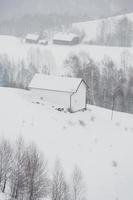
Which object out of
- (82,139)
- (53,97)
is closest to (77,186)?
(82,139)

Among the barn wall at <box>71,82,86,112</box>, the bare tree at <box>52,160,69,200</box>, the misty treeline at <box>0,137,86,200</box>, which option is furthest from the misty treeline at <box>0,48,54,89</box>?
the bare tree at <box>52,160,69,200</box>

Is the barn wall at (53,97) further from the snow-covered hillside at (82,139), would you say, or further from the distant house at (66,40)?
the distant house at (66,40)

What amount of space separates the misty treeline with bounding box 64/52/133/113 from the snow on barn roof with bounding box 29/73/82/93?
572 inches

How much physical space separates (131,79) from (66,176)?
4383 cm

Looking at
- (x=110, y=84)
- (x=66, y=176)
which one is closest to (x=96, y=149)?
(x=66, y=176)

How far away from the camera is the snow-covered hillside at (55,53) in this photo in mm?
86375

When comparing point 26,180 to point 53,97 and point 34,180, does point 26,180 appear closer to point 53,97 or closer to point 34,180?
point 34,180

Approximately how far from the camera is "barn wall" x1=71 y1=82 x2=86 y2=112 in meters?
45.2

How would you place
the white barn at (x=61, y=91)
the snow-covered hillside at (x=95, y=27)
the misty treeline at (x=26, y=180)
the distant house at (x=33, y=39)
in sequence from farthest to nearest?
1. the snow-covered hillside at (x=95, y=27)
2. the distant house at (x=33, y=39)
3. the white barn at (x=61, y=91)
4. the misty treeline at (x=26, y=180)

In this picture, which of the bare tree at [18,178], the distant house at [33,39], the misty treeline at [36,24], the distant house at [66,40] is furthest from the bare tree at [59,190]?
the misty treeline at [36,24]

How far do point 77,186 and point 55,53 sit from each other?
72.0m

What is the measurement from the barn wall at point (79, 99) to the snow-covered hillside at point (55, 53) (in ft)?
109

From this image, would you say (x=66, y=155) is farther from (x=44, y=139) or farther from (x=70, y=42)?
(x=70, y=42)

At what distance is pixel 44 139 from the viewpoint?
34.7m
